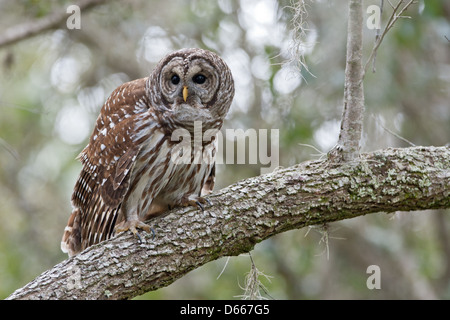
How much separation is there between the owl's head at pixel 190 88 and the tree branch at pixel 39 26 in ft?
8.20

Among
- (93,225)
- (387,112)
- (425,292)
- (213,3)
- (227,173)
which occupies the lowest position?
(93,225)

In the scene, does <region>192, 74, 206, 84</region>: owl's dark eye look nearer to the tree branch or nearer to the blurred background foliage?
the blurred background foliage

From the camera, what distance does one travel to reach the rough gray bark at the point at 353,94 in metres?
3.28

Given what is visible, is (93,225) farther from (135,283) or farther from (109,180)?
(135,283)

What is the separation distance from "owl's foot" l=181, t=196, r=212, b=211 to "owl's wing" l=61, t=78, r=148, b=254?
0.39 meters

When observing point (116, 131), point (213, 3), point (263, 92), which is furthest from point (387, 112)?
point (116, 131)

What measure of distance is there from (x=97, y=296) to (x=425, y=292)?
474 centimetres

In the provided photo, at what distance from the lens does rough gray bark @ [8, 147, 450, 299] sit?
3.26 metres

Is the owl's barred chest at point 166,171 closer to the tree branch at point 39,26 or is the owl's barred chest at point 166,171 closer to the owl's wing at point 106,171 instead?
the owl's wing at point 106,171

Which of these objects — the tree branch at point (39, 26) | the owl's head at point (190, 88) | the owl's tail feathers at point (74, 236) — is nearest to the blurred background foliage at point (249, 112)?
the tree branch at point (39, 26)

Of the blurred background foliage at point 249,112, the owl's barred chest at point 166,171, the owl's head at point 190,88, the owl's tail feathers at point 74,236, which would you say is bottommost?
the owl's tail feathers at point 74,236

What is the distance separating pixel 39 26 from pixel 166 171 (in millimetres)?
2934

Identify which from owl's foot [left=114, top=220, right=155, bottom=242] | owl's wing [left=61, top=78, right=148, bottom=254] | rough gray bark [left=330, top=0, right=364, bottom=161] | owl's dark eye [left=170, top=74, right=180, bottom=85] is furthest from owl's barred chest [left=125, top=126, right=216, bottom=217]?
rough gray bark [left=330, top=0, right=364, bottom=161]
